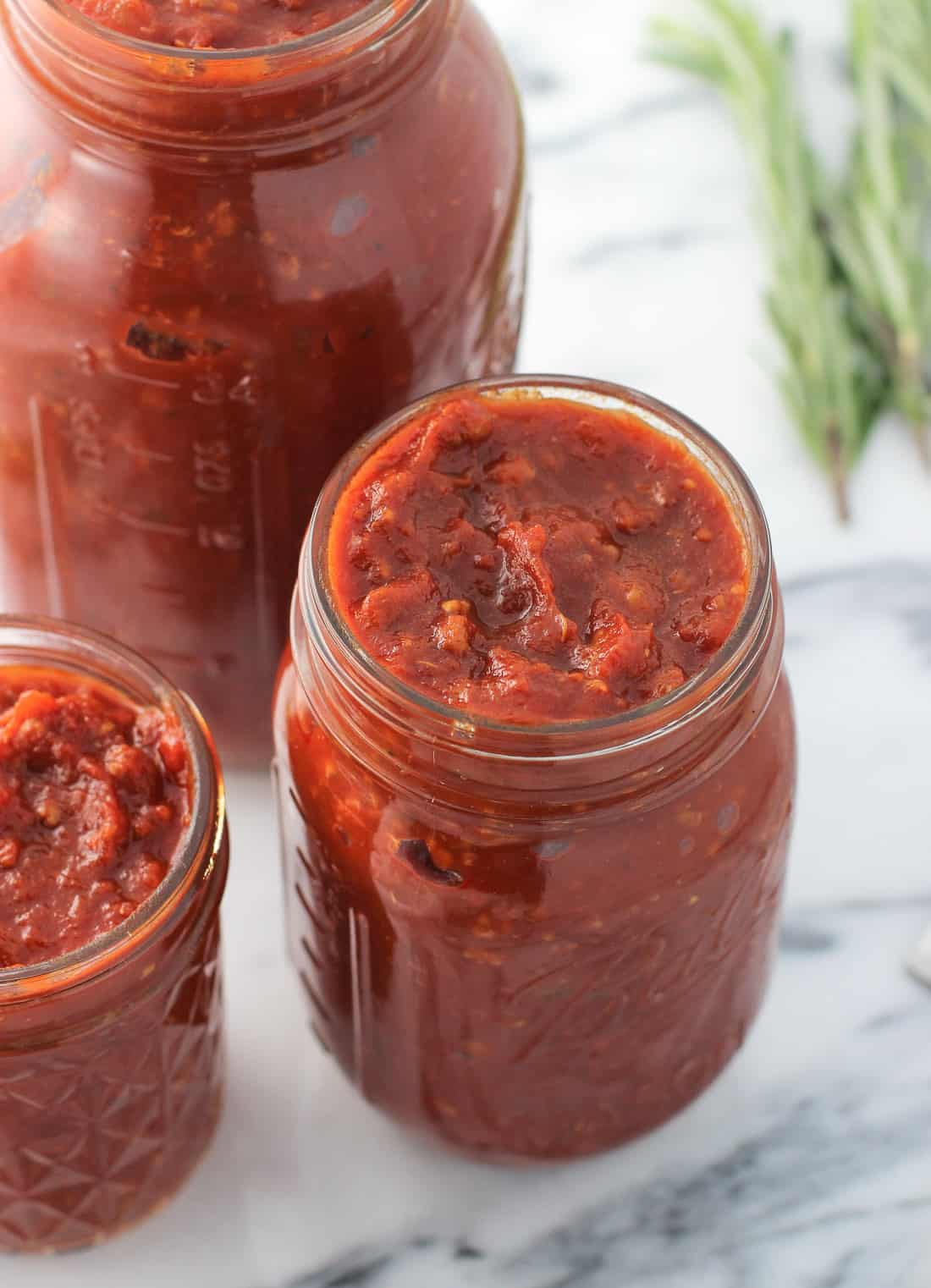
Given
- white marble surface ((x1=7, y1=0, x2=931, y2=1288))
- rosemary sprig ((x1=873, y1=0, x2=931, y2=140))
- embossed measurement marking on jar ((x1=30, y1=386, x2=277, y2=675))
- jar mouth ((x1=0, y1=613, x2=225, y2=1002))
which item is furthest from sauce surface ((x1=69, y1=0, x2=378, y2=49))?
rosemary sprig ((x1=873, y1=0, x2=931, y2=140))

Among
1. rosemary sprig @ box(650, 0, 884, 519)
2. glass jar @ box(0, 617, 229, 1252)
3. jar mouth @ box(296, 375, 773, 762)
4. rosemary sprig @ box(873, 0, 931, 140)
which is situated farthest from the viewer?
rosemary sprig @ box(873, 0, 931, 140)

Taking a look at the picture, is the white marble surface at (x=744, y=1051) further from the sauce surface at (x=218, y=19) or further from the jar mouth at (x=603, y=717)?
the sauce surface at (x=218, y=19)

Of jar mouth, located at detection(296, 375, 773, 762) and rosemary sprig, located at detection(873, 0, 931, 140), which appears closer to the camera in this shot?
jar mouth, located at detection(296, 375, 773, 762)

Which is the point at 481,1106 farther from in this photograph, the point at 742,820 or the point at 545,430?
the point at 545,430

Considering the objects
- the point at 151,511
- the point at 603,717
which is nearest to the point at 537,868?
the point at 603,717

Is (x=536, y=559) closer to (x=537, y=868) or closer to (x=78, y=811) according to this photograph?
(x=537, y=868)

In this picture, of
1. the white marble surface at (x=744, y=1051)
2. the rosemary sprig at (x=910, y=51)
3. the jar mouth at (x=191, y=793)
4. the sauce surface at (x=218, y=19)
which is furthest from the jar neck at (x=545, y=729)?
the rosemary sprig at (x=910, y=51)

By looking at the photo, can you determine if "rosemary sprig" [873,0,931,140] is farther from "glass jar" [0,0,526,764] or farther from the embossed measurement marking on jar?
the embossed measurement marking on jar

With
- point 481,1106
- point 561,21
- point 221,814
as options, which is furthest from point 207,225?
point 561,21
